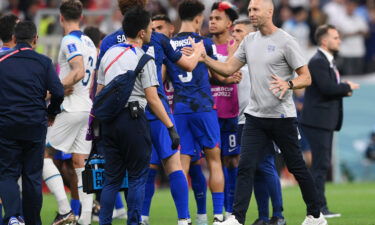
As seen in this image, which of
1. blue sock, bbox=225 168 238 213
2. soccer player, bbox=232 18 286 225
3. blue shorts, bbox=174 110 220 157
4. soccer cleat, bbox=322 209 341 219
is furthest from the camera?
soccer cleat, bbox=322 209 341 219

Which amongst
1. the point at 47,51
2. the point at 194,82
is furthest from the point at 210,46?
the point at 47,51

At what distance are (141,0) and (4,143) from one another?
7.14 ft

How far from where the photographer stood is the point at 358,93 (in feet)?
67.9

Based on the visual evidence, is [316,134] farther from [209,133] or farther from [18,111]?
[18,111]

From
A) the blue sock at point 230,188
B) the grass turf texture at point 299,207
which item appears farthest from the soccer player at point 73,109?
the blue sock at point 230,188

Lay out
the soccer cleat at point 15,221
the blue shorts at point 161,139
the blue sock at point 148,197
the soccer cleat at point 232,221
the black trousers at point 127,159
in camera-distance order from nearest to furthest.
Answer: the black trousers at point 127,159 < the soccer cleat at point 15,221 < the soccer cleat at point 232,221 < the blue shorts at point 161,139 < the blue sock at point 148,197

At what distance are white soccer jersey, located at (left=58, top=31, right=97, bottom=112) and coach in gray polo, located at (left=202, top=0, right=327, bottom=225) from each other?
2.32m

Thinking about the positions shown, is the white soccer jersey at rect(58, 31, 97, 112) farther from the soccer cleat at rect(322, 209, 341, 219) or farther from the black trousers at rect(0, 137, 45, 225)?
the soccer cleat at rect(322, 209, 341, 219)

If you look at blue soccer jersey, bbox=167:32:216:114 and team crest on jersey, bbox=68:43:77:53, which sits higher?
team crest on jersey, bbox=68:43:77:53

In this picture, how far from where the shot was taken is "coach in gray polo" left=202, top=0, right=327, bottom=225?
894 centimetres

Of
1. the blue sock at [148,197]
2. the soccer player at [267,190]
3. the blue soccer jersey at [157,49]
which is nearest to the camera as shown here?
the blue soccer jersey at [157,49]

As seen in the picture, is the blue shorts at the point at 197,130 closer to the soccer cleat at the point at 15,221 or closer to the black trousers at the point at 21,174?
the black trousers at the point at 21,174

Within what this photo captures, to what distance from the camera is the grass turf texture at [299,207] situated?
1120 centimetres

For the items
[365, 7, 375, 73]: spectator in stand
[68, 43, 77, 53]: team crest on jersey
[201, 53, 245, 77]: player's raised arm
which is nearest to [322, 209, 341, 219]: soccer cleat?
[201, 53, 245, 77]: player's raised arm
